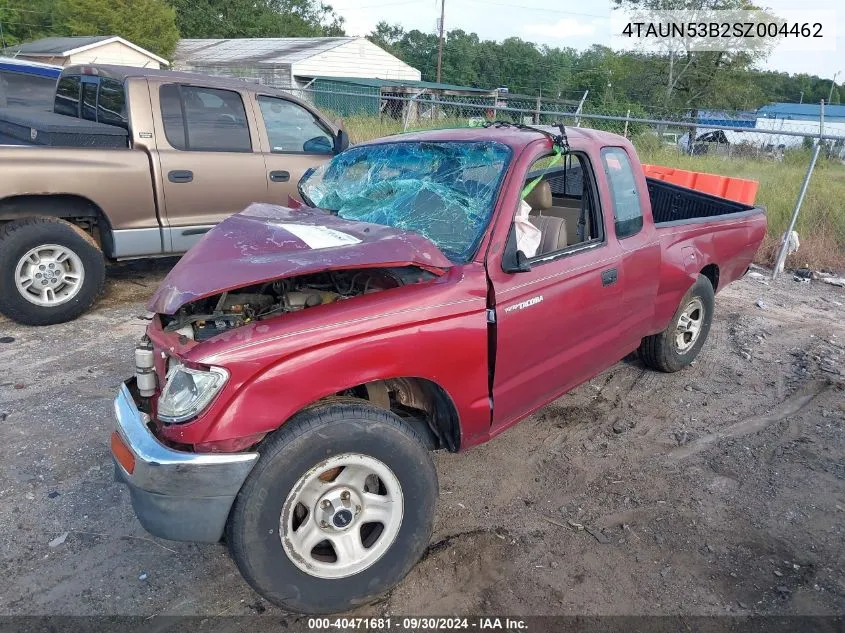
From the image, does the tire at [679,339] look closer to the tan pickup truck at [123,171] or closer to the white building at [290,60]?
the tan pickup truck at [123,171]

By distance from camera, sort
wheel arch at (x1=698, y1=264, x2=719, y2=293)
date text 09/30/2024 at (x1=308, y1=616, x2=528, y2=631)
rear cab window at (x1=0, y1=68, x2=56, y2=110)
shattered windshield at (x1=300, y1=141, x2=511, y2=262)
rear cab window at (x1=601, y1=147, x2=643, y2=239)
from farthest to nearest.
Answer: rear cab window at (x1=0, y1=68, x2=56, y2=110)
wheel arch at (x1=698, y1=264, x2=719, y2=293)
rear cab window at (x1=601, y1=147, x2=643, y2=239)
shattered windshield at (x1=300, y1=141, x2=511, y2=262)
date text 09/30/2024 at (x1=308, y1=616, x2=528, y2=631)

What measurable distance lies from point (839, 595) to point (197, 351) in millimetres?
2909

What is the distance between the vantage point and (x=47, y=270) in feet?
17.5

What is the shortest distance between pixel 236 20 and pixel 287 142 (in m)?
53.6

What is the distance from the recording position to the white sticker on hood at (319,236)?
2.71 meters

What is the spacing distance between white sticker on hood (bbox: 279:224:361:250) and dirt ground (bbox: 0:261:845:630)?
1.50 m

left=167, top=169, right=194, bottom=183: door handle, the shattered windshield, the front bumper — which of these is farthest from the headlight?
left=167, top=169, right=194, bottom=183: door handle

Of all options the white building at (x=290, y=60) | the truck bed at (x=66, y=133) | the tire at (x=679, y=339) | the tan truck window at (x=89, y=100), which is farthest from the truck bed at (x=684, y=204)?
the white building at (x=290, y=60)

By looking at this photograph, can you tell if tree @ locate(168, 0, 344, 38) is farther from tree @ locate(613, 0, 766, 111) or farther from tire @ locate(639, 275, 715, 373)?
tire @ locate(639, 275, 715, 373)

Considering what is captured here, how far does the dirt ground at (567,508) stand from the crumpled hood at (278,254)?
127 cm

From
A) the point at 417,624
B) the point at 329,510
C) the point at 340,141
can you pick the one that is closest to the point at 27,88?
the point at 340,141

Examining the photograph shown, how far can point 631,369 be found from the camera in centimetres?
508

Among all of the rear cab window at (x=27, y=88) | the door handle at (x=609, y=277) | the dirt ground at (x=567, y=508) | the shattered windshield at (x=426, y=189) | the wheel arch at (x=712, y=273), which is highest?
the rear cab window at (x=27, y=88)

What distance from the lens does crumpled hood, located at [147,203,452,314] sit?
244 cm
